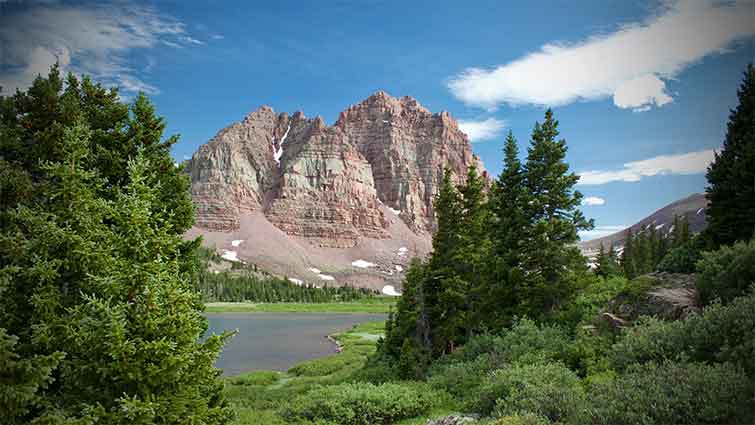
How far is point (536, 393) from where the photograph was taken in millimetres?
11531

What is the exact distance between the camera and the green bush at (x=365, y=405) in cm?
1709

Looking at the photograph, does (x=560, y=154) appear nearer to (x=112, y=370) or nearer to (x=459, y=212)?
(x=459, y=212)

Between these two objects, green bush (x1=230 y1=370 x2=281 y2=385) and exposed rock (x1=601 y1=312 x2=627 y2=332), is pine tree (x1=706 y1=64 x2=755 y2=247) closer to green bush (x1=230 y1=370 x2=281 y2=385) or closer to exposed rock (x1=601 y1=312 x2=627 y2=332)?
exposed rock (x1=601 y1=312 x2=627 y2=332)

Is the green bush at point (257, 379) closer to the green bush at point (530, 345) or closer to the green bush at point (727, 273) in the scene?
the green bush at point (530, 345)

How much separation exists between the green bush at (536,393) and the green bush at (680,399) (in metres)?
0.80

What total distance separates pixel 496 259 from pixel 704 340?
14423 millimetres

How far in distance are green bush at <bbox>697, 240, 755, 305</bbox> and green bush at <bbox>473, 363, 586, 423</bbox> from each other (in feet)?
16.0

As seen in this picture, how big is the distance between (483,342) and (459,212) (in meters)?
8.84

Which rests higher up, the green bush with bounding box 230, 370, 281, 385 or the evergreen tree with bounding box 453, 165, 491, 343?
the evergreen tree with bounding box 453, 165, 491, 343

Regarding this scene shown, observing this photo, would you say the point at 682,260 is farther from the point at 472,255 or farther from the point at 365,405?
the point at 365,405

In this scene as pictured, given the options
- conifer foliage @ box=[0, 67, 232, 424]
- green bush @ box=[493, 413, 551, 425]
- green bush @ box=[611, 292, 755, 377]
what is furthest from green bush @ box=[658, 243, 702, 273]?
conifer foliage @ box=[0, 67, 232, 424]

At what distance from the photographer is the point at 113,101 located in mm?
15750

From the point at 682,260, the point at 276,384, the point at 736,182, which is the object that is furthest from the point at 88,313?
the point at 736,182

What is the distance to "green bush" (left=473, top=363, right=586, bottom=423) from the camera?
34.9 ft
